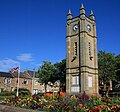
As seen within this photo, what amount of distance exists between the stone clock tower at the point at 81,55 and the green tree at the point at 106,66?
13056mm

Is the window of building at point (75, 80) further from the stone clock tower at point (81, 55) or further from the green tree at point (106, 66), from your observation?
the green tree at point (106, 66)

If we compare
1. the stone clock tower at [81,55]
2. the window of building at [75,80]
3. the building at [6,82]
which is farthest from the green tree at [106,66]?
the building at [6,82]

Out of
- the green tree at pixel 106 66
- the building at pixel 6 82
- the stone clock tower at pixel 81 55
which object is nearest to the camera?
the stone clock tower at pixel 81 55

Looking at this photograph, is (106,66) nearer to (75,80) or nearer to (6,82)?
(75,80)

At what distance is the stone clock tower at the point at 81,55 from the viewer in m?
34.5

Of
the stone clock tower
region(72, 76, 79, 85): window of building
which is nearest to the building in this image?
the stone clock tower

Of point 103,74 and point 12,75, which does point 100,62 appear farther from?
point 12,75

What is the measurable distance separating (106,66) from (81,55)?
17.4m

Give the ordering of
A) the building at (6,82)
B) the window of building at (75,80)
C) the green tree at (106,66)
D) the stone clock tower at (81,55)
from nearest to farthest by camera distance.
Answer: the stone clock tower at (81,55), the window of building at (75,80), the green tree at (106,66), the building at (6,82)

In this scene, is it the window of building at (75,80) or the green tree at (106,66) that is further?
the green tree at (106,66)

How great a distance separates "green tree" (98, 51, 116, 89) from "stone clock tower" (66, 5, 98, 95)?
42.8 feet

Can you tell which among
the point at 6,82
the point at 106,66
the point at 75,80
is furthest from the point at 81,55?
the point at 6,82

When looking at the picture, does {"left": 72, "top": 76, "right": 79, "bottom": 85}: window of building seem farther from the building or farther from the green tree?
the building

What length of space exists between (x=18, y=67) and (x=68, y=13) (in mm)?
14921
